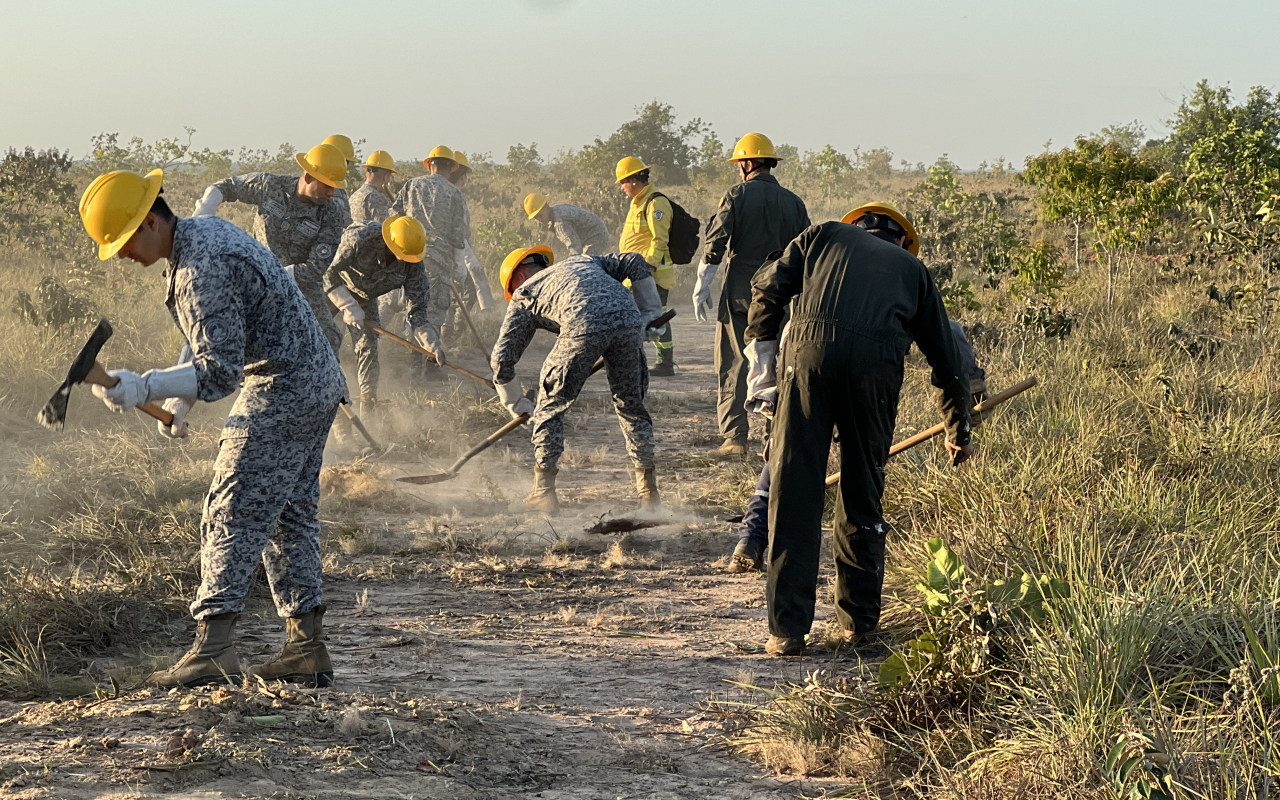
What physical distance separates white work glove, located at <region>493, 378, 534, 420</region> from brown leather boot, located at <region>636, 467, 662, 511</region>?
767 millimetres

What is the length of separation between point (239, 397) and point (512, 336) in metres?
2.92

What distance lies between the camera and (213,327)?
11.2 feet

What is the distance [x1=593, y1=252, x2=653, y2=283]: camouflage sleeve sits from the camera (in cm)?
671

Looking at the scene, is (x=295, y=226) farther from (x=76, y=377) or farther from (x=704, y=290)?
(x=76, y=377)

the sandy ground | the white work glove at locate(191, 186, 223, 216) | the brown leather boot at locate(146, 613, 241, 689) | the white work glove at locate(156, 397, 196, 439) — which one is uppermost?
the white work glove at locate(191, 186, 223, 216)

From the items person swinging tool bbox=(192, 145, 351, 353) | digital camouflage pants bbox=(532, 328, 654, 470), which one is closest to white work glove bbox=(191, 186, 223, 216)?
person swinging tool bbox=(192, 145, 351, 353)

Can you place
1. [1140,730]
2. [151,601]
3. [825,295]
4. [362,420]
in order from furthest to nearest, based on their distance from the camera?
[362,420] → [151,601] → [825,295] → [1140,730]

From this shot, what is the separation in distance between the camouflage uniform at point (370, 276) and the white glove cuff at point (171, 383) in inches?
182

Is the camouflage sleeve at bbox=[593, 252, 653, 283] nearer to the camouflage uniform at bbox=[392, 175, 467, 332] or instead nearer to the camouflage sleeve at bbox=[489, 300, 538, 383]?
the camouflage sleeve at bbox=[489, 300, 538, 383]

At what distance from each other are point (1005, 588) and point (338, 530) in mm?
3756

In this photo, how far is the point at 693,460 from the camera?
803cm

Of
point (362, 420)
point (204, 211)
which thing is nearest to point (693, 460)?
point (362, 420)

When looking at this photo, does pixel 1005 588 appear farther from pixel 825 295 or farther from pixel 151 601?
pixel 151 601

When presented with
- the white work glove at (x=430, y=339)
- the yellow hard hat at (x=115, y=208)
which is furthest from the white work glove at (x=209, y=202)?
the yellow hard hat at (x=115, y=208)
